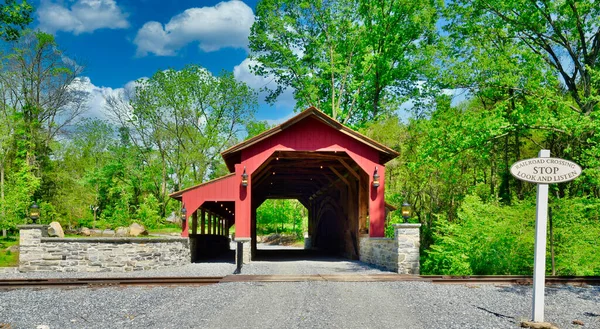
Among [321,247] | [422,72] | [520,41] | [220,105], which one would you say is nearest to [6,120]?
[220,105]

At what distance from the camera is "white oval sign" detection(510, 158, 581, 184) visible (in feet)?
22.6

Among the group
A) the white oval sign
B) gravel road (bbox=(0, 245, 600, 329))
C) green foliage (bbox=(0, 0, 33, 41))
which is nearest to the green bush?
gravel road (bbox=(0, 245, 600, 329))

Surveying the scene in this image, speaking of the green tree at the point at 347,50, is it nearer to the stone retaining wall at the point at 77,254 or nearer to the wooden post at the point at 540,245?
the stone retaining wall at the point at 77,254

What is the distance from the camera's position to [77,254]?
13766mm

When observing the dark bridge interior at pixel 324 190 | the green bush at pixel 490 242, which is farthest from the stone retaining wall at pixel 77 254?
the green bush at pixel 490 242

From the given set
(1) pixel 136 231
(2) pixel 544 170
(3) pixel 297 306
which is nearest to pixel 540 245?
(2) pixel 544 170

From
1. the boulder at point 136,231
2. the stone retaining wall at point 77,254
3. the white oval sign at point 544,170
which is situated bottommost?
the boulder at point 136,231

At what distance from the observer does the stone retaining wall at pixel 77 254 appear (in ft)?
44.7

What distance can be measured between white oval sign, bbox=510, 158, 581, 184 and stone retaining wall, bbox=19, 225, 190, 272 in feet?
35.2

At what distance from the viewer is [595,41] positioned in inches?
681

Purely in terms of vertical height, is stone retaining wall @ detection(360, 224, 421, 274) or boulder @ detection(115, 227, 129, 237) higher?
stone retaining wall @ detection(360, 224, 421, 274)

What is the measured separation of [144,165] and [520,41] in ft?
105

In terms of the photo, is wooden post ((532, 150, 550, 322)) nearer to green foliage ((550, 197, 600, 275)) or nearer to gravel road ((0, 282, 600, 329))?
gravel road ((0, 282, 600, 329))

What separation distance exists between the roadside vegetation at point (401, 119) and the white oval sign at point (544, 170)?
5.77 m
